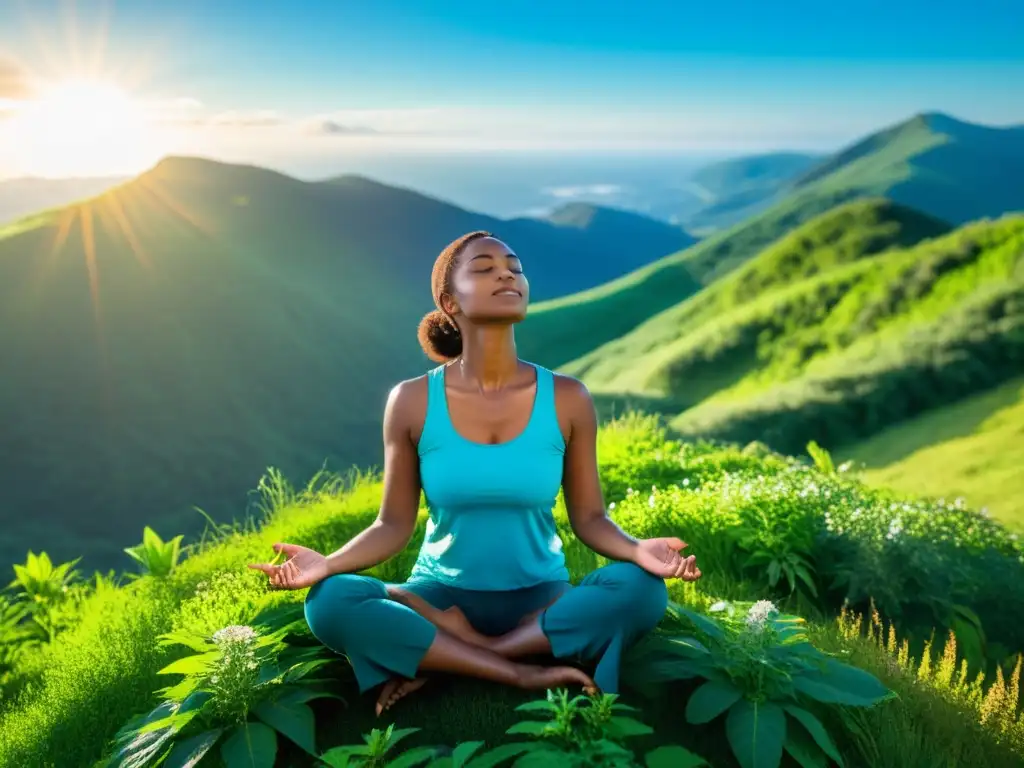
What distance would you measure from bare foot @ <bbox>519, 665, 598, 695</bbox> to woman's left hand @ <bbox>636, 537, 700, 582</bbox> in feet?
1.85

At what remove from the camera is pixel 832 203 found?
86562 millimetres

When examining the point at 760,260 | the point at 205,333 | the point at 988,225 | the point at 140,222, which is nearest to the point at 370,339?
the point at 205,333

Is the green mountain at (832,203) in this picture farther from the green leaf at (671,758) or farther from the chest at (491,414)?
the green leaf at (671,758)

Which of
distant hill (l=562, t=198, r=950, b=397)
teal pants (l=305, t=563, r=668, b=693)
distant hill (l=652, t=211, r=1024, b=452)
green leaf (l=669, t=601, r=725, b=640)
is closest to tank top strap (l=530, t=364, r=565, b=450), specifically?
teal pants (l=305, t=563, r=668, b=693)

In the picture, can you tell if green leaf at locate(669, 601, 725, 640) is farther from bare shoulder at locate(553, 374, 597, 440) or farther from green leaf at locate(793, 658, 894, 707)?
bare shoulder at locate(553, 374, 597, 440)

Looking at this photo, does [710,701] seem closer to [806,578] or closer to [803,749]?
[803,749]

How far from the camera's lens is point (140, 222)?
67875 mm

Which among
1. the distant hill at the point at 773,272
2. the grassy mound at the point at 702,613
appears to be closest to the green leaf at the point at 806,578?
the grassy mound at the point at 702,613

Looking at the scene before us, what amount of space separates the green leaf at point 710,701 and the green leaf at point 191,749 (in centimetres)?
201

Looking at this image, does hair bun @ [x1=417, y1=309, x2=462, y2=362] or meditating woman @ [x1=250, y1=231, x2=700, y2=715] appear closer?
meditating woman @ [x1=250, y1=231, x2=700, y2=715]

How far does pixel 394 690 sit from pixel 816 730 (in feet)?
6.17

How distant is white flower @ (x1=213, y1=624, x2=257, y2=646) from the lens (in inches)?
146

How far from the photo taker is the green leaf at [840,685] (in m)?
3.89

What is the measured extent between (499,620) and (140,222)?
233ft
